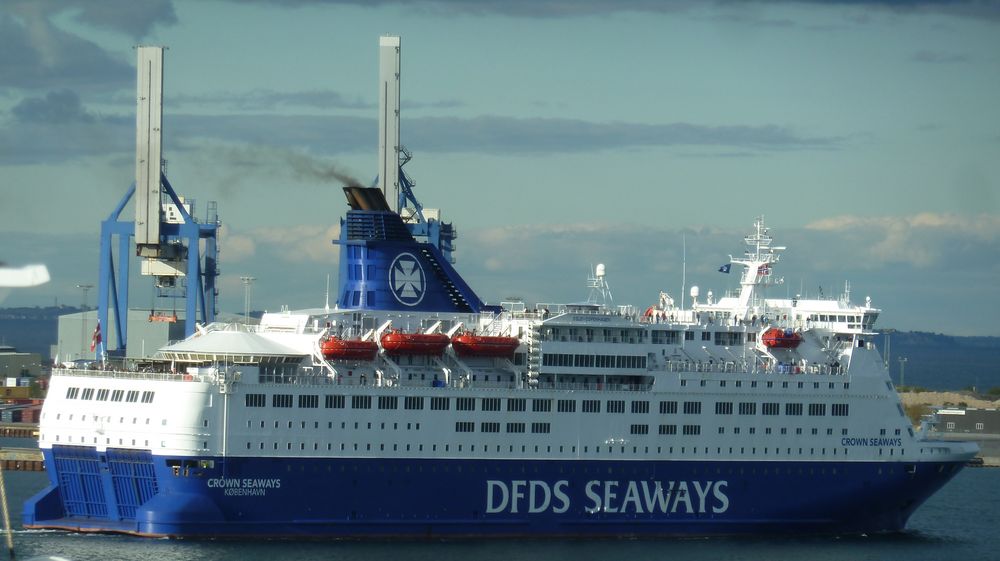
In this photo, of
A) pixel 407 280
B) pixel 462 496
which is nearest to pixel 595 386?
pixel 462 496

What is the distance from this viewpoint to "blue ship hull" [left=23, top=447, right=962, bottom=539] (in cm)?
4591

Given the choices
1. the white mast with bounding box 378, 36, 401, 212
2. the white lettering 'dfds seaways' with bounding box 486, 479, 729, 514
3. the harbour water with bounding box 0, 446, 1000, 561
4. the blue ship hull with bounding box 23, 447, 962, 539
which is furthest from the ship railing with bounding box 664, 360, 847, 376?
the white mast with bounding box 378, 36, 401, 212

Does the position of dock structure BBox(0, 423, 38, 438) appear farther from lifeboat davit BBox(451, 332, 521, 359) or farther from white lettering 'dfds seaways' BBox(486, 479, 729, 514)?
white lettering 'dfds seaways' BBox(486, 479, 729, 514)

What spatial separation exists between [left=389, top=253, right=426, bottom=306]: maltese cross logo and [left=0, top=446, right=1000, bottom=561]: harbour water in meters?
7.49

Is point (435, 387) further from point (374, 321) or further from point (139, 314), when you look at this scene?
point (139, 314)

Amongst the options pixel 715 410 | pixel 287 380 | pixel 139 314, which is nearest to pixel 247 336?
pixel 287 380

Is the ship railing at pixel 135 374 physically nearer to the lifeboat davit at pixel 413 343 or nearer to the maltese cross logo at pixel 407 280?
the lifeboat davit at pixel 413 343

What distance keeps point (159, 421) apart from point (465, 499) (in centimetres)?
848

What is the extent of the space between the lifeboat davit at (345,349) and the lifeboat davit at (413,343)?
1.88 ft

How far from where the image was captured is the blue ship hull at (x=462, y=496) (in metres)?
45.9

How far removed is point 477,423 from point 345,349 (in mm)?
4129

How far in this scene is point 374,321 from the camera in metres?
49.7

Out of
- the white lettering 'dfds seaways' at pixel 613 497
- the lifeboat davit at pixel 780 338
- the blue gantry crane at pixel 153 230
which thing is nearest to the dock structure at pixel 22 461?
the blue gantry crane at pixel 153 230

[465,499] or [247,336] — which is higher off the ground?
[247,336]
